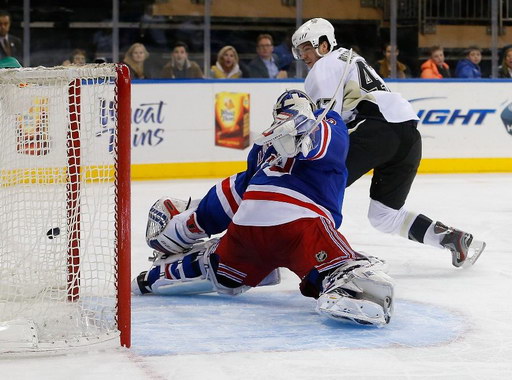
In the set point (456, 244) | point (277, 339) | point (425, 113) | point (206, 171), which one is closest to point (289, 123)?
point (277, 339)

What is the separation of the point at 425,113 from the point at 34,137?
5250 millimetres

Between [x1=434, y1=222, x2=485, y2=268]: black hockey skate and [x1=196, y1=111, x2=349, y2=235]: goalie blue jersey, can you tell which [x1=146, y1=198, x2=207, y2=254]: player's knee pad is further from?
[x1=434, y1=222, x2=485, y2=268]: black hockey skate

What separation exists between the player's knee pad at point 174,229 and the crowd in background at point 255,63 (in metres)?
3.86

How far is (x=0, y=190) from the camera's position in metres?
3.44

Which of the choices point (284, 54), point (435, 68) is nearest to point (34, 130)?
point (284, 54)

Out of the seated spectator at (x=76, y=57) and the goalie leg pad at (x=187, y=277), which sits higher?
the seated spectator at (x=76, y=57)

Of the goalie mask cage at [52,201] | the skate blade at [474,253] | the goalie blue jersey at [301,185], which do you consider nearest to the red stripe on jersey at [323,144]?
the goalie blue jersey at [301,185]

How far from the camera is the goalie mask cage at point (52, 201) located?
10.4 feet

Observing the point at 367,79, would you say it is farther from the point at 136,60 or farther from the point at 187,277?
the point at 136,60

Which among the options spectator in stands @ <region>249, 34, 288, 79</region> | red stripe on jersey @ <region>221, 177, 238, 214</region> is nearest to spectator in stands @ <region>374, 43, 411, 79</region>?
spectator in stands @ <region>249, 34, 288, 79</region>

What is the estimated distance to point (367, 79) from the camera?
4461 mm

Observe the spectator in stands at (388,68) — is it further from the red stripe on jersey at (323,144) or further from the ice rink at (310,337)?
the red stripe on jersey at (323,144)

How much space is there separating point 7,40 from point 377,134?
3.97 metres

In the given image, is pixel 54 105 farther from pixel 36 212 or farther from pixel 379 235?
pixel 379 235
